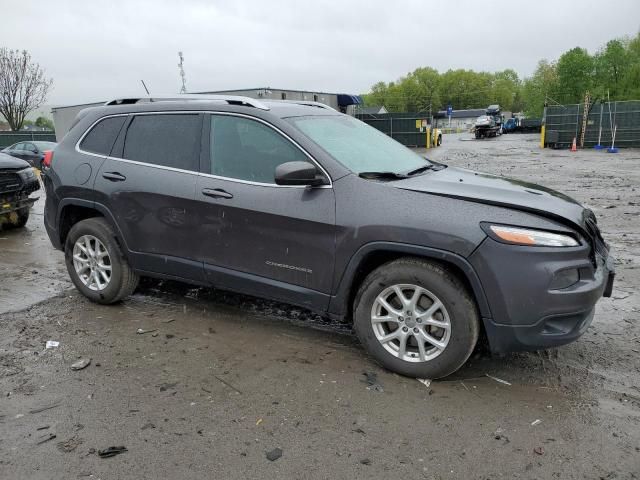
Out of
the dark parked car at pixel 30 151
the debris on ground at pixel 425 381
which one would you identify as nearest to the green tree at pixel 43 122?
the dark parked car at pixel 30 151

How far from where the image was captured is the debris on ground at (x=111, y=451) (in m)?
2.76

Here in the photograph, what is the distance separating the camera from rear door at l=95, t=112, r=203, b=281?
418cm

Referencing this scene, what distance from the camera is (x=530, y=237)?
3049mm

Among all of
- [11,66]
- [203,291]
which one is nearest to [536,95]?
[11,66]

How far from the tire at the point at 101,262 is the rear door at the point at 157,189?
0.65ft

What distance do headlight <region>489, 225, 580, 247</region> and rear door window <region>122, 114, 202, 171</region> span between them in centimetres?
239

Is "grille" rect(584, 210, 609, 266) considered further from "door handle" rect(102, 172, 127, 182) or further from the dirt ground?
"door handle" rect(102, 172, 127, 182)

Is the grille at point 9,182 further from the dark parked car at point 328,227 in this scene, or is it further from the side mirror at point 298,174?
the side mirror at point 298,174

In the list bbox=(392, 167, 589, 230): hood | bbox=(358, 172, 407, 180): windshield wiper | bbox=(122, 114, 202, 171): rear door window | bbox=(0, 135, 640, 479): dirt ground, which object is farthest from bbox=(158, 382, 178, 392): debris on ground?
bbox=(392, 167, 589, 230): hood

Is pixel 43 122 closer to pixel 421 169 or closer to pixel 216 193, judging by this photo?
pixel 216 193

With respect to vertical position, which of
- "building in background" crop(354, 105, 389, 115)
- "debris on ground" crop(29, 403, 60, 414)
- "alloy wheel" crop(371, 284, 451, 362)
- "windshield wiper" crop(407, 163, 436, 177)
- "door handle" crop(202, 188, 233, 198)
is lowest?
"debris on ground" crop(29, 403, 60, 414)

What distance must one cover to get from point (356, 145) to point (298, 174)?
32.6 inches

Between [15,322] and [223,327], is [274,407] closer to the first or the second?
[223,327]

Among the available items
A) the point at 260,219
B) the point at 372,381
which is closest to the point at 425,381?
the point at 372,381
